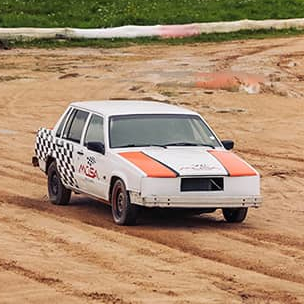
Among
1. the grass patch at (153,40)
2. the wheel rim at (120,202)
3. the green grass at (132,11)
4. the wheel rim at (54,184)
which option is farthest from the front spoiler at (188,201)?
the green grass at (132,11)

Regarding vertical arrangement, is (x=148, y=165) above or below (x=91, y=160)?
above

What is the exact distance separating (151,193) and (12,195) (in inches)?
142

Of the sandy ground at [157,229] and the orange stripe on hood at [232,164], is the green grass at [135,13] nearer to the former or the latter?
the sandy ground at [157,229]

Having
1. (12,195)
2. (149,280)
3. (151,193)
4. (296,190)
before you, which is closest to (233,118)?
(296,190)

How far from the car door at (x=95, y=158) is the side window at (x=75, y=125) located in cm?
22

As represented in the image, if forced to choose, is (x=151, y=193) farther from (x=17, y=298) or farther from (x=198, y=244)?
(x=17, y=298)

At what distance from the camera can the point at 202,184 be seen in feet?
49.2

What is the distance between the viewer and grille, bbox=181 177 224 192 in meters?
14.9

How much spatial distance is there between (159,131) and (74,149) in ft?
3.88

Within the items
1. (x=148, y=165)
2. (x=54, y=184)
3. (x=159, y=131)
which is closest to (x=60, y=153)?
(x=54, y=184)

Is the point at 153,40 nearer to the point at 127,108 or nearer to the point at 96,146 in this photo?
the point at 127,108

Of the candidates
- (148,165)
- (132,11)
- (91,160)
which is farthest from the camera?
(132,11)

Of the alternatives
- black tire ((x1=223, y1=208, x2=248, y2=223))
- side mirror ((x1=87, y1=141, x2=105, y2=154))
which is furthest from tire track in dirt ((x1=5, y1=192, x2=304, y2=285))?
side mirror ((x1=87, y1=141, x2=105, y2=154))

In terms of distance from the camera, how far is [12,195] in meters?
17.9
